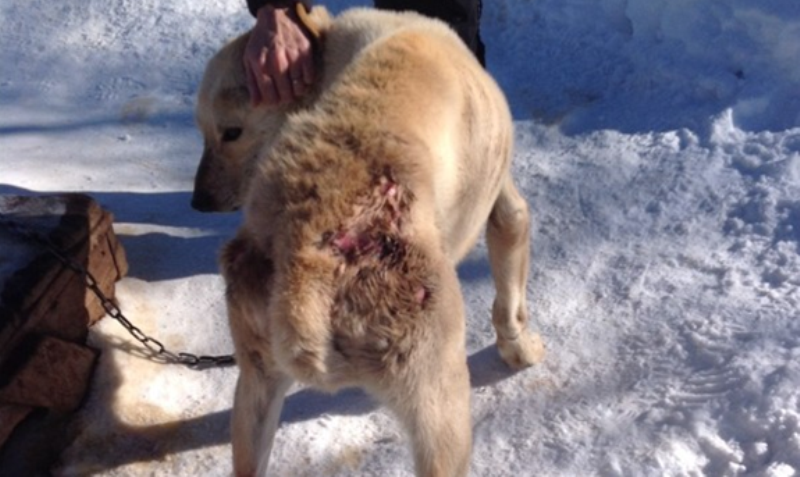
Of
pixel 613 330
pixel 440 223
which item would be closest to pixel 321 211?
pixel 440 223

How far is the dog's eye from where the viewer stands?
299 centimetres

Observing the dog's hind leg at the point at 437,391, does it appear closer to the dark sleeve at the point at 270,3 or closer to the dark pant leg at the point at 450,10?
the dark sleeve at the point at 270,3

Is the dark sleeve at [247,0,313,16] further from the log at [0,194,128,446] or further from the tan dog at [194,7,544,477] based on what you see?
the log at [0,194,128,446]

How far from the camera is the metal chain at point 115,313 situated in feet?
10.5

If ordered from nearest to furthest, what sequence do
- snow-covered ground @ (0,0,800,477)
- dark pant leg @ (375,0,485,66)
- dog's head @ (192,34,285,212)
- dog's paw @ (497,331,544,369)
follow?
dog's head @ (192,34,285,212), snow-covered ground @ (0,0,800,477), dog's paw @ (497,331,544,369), dark pant leg @ (375,0,485,66)

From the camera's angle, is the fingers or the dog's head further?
the dog's head

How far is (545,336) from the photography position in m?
3.58

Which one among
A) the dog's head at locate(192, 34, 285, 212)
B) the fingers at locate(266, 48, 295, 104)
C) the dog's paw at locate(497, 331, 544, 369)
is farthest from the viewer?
the dog's paw at locate(497, 331, 544, 369)

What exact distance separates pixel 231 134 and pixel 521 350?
1245mm

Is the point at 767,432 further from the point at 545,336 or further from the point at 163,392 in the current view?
the point at 163,392

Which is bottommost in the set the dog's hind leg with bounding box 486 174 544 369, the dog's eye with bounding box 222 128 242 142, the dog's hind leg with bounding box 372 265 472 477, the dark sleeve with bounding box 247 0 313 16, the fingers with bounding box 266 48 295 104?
the dog's hind leg with bounding box 486 174 544 369

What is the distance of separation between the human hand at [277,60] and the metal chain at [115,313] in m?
0.93

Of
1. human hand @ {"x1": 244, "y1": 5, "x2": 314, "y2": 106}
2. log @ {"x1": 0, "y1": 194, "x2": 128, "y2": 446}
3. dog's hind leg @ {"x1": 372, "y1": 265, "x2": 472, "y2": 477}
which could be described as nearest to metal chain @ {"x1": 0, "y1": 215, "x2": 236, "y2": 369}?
log @ {"x1": 0, "y1": 194, "x2": 128, "y2": 446}

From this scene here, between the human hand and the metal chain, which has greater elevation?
the human hand
